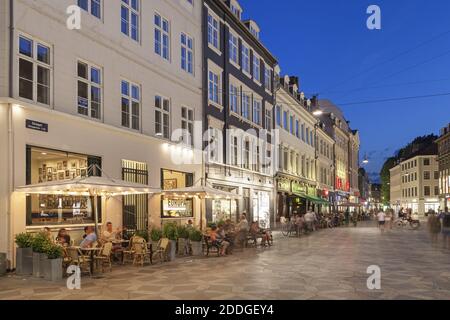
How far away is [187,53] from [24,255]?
1490cm

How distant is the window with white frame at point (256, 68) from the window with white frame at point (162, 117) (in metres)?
13.8

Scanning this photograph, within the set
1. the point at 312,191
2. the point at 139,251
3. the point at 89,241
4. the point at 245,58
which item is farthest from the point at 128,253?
the point at 312,191

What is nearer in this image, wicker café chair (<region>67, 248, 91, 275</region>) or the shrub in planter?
wicker café chair (<region>67, 248, 91, 275</region>)

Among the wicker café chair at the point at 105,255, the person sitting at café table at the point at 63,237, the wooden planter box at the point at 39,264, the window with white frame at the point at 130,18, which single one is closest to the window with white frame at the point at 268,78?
the window with white frame at the point at 130,18

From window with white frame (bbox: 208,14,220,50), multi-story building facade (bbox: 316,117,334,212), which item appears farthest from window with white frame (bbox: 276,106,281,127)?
multi-story building facade (bbox: 316,117,334,212)

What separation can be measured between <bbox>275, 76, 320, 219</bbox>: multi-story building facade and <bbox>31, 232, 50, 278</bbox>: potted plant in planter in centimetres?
2755

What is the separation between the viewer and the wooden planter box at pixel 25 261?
1294 cm

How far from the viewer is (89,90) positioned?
17438mm

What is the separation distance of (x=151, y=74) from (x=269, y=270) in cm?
1085

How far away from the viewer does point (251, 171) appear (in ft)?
110

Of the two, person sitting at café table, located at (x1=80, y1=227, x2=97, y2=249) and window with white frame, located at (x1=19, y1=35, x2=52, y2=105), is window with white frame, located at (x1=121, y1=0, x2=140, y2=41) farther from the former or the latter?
person sitting at café table, located at (x1=80, y1=227, x2=97, y2=249)

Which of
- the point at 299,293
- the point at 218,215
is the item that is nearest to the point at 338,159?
the point at 218,215

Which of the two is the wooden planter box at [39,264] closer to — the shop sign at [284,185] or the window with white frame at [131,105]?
the window with white frame at [131,105]

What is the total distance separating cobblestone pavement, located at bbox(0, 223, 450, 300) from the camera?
10453 mm
